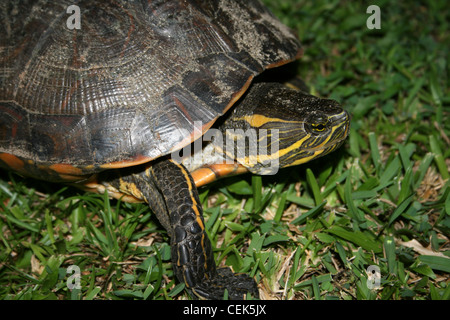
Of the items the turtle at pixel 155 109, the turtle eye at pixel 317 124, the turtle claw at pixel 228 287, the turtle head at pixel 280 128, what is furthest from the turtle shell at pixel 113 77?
the turtle claw at pixel 228 287

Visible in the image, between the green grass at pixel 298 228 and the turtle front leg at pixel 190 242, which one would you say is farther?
the green grass at pixel 298 228

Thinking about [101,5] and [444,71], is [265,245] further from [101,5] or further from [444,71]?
[444,71]

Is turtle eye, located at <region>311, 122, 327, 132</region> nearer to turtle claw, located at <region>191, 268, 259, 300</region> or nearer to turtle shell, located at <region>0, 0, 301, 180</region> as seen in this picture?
turtle shell, located at <region>0, 0, 301, 180</region>

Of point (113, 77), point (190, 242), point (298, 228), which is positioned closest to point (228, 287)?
point (190, 242)

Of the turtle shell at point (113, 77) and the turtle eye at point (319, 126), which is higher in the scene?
the turtle shell at point (113, 77)

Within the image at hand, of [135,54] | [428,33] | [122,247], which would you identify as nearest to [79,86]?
[135,54]

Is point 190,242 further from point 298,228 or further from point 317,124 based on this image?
point 317,124

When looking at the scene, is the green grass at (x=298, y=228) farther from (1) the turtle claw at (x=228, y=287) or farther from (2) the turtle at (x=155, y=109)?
(2) the turtle at (x=155, y=109)
